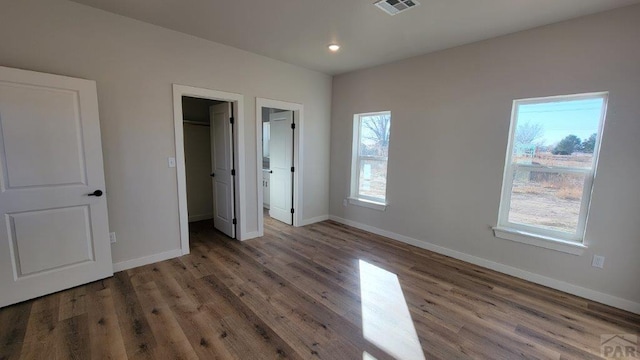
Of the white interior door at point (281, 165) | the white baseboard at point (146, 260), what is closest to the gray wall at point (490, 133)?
the white interior door at point (281, 165)

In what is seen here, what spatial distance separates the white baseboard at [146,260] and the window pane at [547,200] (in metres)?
4.15

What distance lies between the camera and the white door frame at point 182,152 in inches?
125

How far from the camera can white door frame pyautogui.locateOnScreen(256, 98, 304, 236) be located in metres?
3.93

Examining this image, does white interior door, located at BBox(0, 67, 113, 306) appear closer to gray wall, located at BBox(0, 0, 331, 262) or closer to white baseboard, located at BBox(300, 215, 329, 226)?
gray wall, located at BBox(0, 0, 331, 262)

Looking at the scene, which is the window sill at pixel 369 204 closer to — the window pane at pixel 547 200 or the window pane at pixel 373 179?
the window pane at pixel 373 179

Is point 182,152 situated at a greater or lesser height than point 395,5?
lesser

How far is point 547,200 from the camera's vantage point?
2.83 meters

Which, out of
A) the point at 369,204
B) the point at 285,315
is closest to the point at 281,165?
the point at 369,204

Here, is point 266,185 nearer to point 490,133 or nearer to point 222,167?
point 222,167

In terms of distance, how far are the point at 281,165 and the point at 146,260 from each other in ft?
8.39

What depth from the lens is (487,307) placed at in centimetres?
242

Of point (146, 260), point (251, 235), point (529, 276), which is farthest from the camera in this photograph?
point (251, 235)

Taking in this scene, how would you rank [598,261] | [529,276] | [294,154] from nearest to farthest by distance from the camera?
[598,261]
[529,276]
[294,154]

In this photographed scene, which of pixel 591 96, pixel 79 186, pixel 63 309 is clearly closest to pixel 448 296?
pixel 591 96
